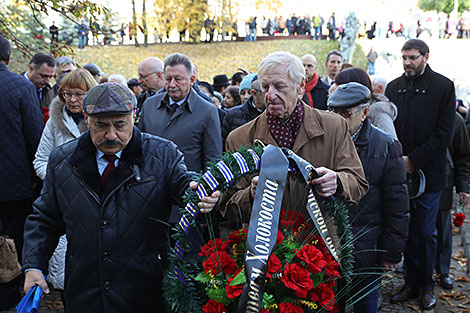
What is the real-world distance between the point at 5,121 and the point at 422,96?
4364 mm

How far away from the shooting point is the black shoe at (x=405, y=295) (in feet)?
19.2

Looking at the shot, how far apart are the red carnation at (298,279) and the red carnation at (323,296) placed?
0.30 feet

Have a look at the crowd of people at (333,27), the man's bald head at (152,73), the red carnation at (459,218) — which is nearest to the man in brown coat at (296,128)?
the man's bald head at (152,73)

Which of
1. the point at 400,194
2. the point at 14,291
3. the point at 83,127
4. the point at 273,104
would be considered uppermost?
the point at 273,104

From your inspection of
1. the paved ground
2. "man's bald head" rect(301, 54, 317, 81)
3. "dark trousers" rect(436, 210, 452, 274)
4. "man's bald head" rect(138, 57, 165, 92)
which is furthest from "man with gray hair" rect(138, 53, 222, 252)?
"dark trousers" rect(436, 210, 452, 274)

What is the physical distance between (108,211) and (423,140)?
13.2 feet

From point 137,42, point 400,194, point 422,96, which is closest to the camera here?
point 400,194

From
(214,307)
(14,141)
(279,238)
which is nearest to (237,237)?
(279,238)

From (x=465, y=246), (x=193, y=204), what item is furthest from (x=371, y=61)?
(x=193, y=204)

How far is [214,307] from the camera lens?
2.33m

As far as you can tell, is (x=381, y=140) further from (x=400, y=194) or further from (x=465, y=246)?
(x=465, y=246)

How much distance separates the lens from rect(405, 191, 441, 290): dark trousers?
5.75 metres

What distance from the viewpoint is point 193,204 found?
2490 mm

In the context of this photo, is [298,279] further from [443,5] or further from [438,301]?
[443,5]
